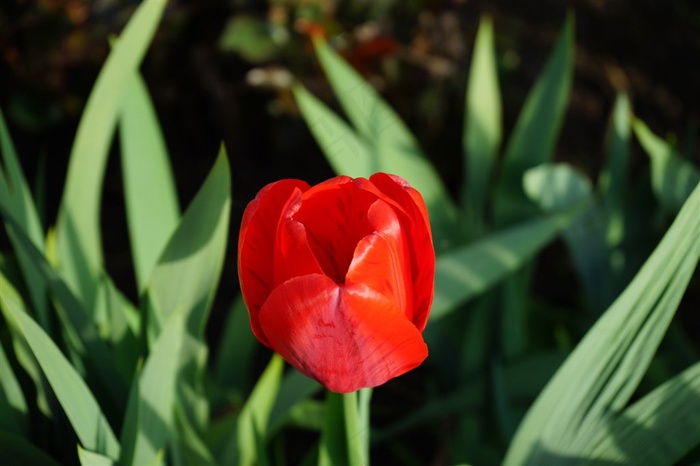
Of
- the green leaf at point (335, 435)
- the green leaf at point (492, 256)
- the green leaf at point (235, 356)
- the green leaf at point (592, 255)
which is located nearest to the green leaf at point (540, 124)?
the green leaf at point (592, 255)

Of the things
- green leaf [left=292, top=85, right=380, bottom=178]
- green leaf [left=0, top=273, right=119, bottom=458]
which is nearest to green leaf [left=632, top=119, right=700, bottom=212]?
green leaf [left=292, top=85, right=380, bottom=178]

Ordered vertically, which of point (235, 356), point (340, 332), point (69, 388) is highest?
point (340, 332)

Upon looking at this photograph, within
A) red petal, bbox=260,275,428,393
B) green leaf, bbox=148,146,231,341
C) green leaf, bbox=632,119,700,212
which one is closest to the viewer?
red petal, bbox=260,275,428,393

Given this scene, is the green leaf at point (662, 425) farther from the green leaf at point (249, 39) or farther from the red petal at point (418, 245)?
the green leaf at point (249, 39)

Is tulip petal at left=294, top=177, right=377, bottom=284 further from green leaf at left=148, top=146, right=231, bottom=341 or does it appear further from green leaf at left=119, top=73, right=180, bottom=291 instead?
green leaf at left=119, top=73, right=180, bottom=291

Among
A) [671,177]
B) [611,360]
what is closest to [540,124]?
[671,177]

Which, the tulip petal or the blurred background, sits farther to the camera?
the blurred background

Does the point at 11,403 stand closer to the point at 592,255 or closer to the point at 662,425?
the point at 662,425
